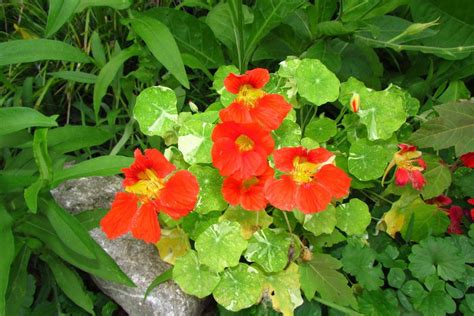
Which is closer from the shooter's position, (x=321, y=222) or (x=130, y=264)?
(x=321, y=222)

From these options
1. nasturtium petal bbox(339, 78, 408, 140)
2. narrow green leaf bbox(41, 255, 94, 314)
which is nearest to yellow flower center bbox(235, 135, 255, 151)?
nasturtium petal bbox(339, 78, 408, 140)

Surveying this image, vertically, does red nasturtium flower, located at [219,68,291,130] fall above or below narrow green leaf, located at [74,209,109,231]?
above

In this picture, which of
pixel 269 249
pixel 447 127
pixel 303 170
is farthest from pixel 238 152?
pixel 447 127

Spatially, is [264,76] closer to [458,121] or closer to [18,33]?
[458,121]

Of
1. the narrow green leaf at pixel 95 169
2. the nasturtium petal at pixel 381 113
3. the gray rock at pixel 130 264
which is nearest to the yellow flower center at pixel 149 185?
the narrow green leaf at pixel 95 169

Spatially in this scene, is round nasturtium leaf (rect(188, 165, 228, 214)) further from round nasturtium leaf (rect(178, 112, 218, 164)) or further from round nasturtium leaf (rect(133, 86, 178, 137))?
round nasturtium leaf (rect(133, 86, 178, 137))

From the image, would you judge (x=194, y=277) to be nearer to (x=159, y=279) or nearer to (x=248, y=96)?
(x=159, y=279)
